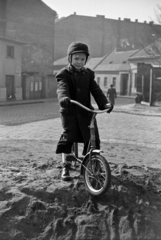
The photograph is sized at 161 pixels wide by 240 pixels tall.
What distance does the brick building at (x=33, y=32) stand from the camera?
34272 millimetres

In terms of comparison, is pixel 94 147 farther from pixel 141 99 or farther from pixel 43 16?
pixel 43 16

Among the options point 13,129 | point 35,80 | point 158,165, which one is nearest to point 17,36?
point 35,80

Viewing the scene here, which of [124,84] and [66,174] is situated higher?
[124,84]

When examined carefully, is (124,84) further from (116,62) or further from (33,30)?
(33,30)

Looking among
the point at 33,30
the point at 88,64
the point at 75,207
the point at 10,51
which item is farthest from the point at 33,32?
the point at 75,207

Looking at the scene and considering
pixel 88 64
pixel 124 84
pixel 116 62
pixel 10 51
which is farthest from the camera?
pixel 88 64

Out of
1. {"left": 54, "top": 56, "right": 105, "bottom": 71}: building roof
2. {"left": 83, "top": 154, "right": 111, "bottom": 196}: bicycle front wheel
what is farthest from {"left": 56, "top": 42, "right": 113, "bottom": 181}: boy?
{"left": 54, "top": 56, "right": 105, "bottom": 71}: building roof

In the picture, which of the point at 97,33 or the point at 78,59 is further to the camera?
the point at 97,33

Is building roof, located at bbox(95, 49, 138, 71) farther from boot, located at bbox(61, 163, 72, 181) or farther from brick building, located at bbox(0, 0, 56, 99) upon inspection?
boot, located at bbox(61, 163, 72, 181)

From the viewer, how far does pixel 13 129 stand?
11.1 metres

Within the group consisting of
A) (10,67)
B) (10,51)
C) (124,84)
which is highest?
(10,51)

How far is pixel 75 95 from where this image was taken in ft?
14.4

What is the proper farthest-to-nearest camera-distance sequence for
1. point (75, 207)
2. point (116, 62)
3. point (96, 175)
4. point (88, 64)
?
point (88, 64), point (116, 62), point (96, 175), point (75, 207)

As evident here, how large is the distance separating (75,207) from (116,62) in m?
46.2
